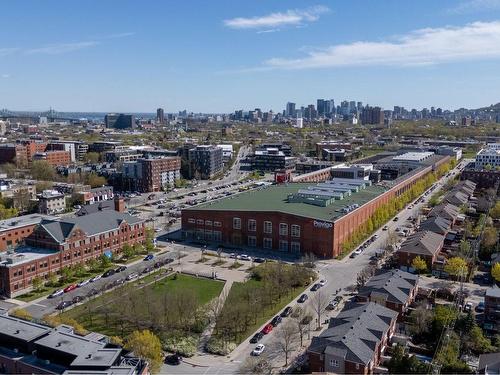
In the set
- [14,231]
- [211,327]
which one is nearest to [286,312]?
[211,327]

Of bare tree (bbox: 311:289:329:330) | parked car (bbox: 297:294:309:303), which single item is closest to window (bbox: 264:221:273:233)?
bare tree (bbox: 311:289:329:330)

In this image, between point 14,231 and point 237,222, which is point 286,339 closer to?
point 237,222

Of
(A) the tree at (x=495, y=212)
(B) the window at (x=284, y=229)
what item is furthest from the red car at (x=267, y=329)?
(A) the tree at (x=495, y=212)

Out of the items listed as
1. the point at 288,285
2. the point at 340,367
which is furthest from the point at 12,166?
the point at 340,367

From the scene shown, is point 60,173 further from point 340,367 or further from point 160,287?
point 340,367

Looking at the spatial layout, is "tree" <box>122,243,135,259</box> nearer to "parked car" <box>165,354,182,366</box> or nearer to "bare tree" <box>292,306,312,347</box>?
"bare tree" <box>292,306,312,347</box>

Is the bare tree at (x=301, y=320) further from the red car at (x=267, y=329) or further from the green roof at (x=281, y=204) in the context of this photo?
the green roof at (x=281, y=204)

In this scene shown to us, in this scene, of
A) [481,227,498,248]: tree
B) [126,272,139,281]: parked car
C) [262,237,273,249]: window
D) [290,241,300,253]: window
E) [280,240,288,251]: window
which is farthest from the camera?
[262,237,273,249]: window

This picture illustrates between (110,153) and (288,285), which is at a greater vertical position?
(110,153)
